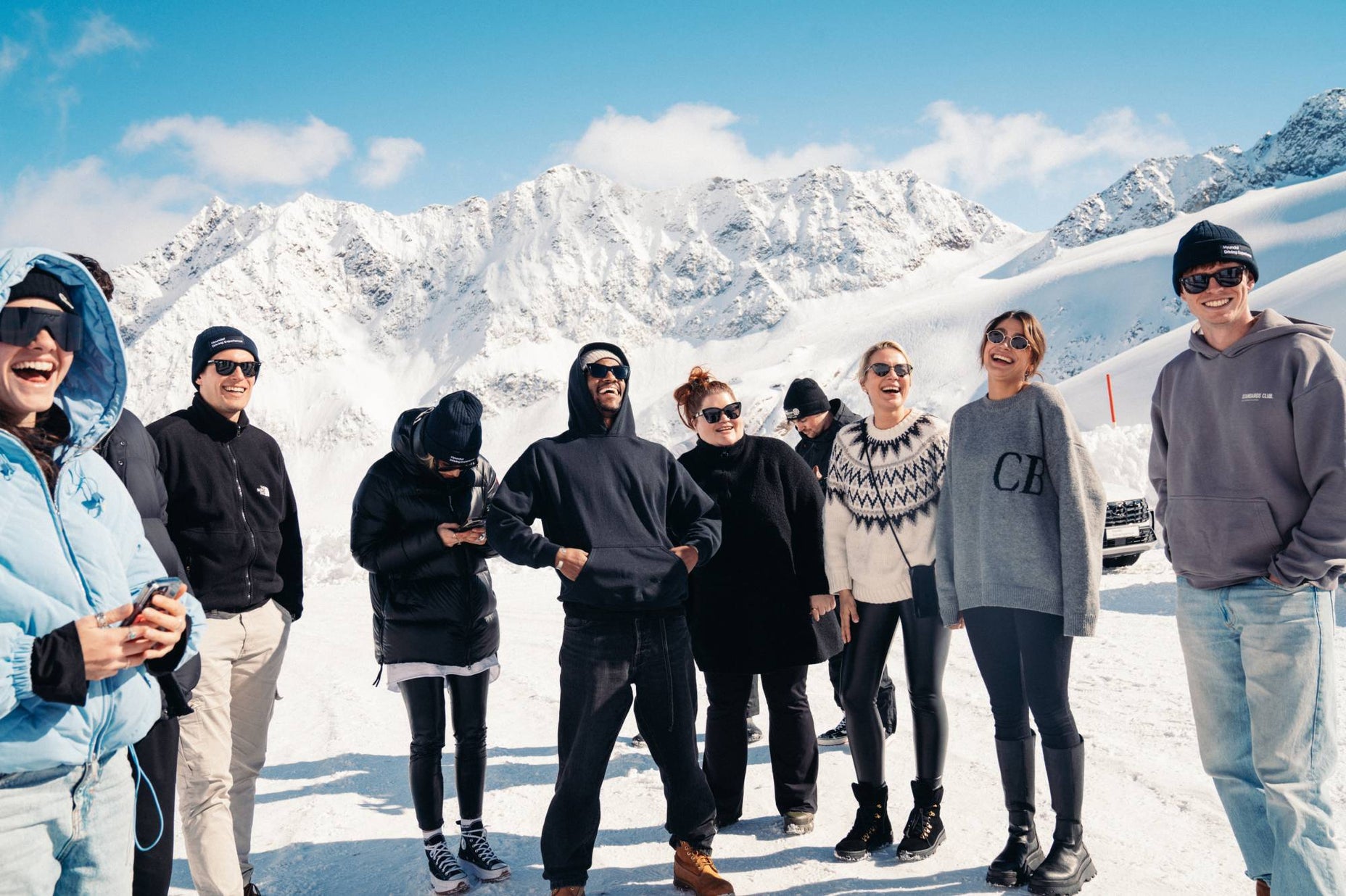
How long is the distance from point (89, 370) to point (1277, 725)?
3.71m

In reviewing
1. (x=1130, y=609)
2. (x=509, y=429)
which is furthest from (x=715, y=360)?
(x=1130, y=609)

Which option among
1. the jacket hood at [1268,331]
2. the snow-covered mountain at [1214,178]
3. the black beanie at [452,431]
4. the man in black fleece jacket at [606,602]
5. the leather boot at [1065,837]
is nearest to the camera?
the jacket hood at [1268,331]

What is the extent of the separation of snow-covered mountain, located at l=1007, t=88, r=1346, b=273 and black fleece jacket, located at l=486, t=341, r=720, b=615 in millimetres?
132983

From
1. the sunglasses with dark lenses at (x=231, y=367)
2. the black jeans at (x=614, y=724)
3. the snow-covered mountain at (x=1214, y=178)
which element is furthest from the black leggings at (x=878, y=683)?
the snow-covered mountain at (x=1214, y=178)

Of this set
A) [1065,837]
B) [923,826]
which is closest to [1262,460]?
[1065,837]

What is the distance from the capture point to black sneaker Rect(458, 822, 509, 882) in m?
3.66

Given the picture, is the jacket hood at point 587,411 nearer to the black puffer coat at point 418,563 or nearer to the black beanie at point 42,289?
the black puffer coat at point 418,563

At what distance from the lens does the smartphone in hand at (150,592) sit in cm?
194

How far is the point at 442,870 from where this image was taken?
3.56 meters

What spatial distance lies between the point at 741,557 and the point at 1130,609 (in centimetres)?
581

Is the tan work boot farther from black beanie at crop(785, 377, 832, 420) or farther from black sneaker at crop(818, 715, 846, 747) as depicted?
black beanie at crop(785, 377, 832, 420)

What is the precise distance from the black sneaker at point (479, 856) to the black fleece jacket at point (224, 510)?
4.23ft

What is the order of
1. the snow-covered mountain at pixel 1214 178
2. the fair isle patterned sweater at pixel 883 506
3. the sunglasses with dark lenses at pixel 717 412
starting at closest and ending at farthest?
the fair isle patterned sweater at pixel 883 506
the sunglasses with dark lenses at pixel 717 412
the snow-covered mountain at pixel 1214 178

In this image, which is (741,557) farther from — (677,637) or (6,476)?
(6,476)
